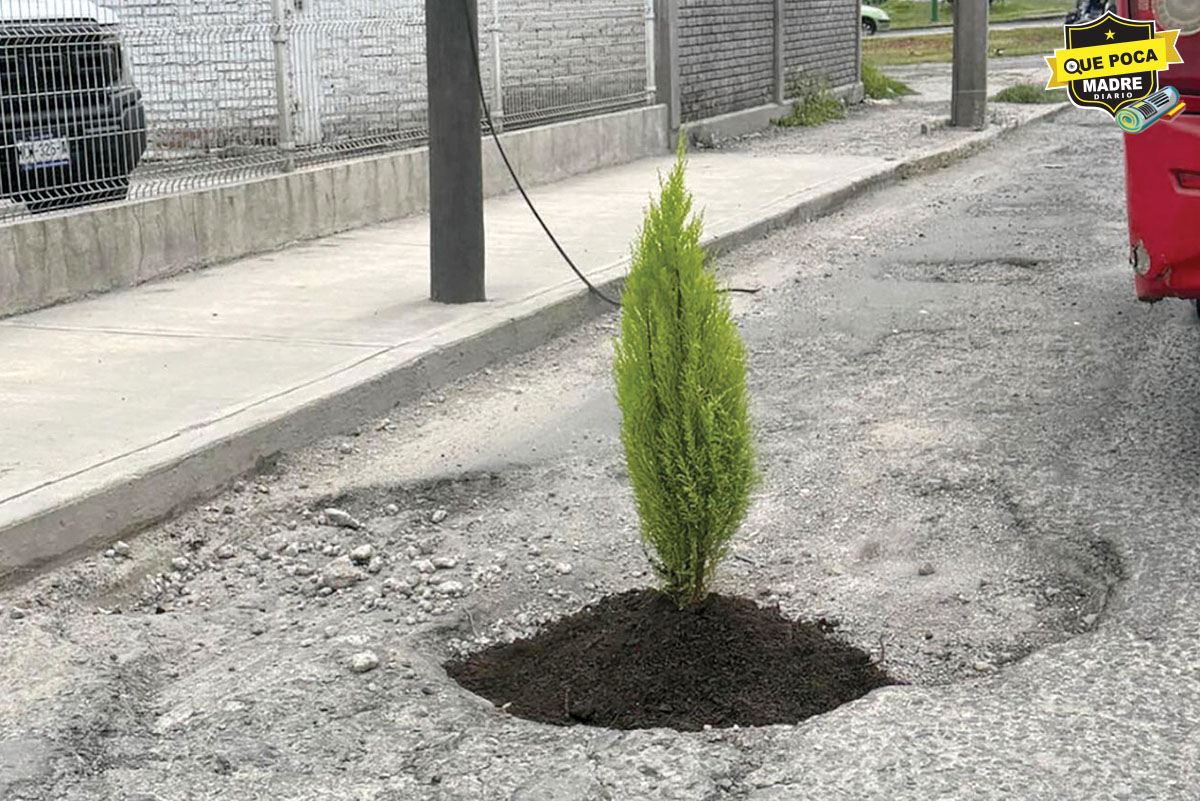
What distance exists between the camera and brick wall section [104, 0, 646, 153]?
32.9 ft

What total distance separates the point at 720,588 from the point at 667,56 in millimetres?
12077

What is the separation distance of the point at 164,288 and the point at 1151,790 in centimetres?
664

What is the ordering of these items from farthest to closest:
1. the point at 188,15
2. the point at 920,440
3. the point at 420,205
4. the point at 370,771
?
the point at 188,15
the point at 420,205
the point at 920,440
the point at 370,771

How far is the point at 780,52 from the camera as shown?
19281mm

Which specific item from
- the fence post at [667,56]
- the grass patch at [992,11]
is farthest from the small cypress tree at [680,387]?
the grass patch at [992,11]

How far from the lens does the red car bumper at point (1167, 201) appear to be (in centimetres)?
527

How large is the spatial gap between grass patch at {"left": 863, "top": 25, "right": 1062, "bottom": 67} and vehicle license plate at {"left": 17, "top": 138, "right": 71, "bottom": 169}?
25.1 m

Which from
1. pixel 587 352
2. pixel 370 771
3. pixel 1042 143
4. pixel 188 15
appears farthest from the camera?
pixel 1042 143

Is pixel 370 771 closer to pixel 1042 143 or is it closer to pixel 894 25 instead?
pixel 1042 143

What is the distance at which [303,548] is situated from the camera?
16.7ft

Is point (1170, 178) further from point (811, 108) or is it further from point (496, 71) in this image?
point (811, 108)

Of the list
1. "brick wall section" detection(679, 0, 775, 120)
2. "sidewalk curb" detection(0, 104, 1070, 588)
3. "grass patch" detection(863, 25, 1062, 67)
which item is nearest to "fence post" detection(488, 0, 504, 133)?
"brick wall section" detection(679, 0, 775, 120)

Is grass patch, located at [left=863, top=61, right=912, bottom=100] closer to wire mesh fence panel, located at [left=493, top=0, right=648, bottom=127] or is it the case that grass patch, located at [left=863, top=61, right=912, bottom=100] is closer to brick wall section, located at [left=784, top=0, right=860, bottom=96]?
brick wall section, located at [left=784, top=0, right=860, bottom=96]

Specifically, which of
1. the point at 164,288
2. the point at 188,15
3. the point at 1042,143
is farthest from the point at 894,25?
the point at 164,288
